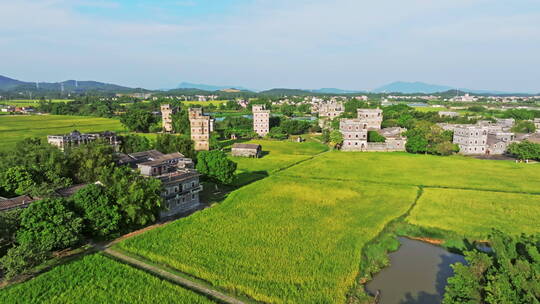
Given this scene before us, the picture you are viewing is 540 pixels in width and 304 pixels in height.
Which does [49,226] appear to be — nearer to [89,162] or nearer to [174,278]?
[174,278]

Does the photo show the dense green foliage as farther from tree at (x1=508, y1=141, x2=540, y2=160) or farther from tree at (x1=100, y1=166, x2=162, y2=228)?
tree at (x1=508, y1=141, x2=540, y2=160)

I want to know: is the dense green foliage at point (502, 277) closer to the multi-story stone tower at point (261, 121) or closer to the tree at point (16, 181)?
the tree at point (16, 181)

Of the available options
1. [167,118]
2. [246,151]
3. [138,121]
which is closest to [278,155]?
[246,151]

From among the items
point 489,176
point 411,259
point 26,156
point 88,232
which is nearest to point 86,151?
point 26,156

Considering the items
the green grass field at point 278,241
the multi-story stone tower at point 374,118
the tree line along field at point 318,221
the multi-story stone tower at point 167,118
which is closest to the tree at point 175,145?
the tree line along field at point 318,221

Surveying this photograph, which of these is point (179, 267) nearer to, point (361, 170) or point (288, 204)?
point (288, 204)

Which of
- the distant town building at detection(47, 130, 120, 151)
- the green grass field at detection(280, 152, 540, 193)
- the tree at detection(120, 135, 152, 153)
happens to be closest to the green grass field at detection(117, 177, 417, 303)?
the green grass field at detection(280, 152, 540, 193)
